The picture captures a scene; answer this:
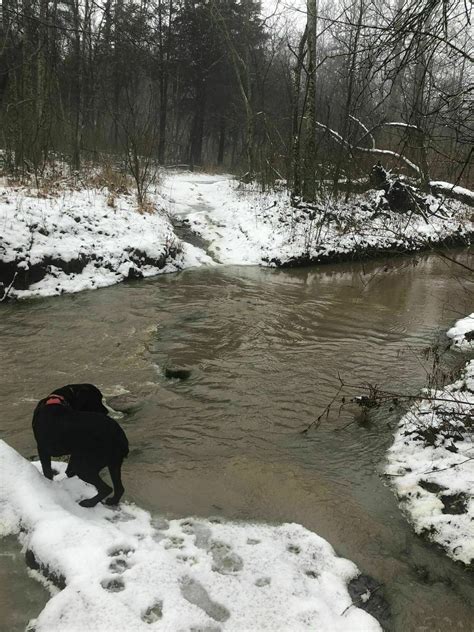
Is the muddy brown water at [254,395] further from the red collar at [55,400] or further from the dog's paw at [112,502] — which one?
the red collar at [55,400]

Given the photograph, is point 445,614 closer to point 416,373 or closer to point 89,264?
point 416,373

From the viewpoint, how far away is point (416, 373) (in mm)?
5848

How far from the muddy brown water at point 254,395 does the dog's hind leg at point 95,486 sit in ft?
1.28

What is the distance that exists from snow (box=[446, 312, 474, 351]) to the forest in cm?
243

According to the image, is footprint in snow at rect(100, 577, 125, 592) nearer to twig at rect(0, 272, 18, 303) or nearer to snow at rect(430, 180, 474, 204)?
snow at rect(430, 180, 474, 204)

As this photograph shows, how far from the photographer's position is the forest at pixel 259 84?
298cm

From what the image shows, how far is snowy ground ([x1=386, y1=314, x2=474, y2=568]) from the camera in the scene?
3.14 metres

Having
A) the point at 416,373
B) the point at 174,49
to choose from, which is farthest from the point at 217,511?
the point at 174,49

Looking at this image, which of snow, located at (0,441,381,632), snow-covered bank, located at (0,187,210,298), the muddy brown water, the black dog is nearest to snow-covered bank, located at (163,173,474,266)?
snow-covered bank, located at (0,187,210,298)

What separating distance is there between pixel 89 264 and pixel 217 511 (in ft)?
23.5

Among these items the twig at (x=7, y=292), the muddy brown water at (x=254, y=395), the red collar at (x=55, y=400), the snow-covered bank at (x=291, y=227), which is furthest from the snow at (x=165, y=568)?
the snow-covered bank at (x=291, y=227)

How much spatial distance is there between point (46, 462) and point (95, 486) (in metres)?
0.39

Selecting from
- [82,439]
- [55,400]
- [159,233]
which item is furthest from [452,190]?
[159,233]

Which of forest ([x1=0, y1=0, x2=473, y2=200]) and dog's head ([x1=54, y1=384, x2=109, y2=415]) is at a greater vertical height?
forest ([x1=0, y1=0, x2=473, y2=200])
